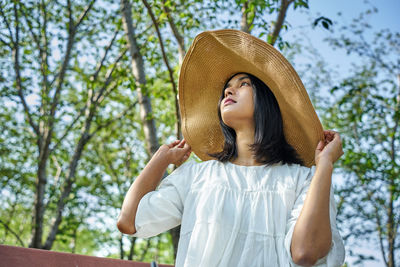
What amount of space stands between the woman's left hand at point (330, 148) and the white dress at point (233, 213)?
0.48 feet

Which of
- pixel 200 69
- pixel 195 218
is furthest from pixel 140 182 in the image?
pixel 200 69

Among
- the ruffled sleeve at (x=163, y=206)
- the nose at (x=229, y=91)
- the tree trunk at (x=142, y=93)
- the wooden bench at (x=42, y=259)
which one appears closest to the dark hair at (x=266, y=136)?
the nose at (x=229, y=91)

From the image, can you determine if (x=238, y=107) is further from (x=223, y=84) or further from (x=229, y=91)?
(x=223, y=84)

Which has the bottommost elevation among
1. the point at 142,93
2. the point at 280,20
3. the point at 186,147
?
the point at 186,147

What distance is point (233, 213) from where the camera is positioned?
2.10 meters

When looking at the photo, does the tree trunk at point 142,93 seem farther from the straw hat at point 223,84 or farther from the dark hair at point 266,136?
the dark hair at point 266,136

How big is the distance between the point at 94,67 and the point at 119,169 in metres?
3.86

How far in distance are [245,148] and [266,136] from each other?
140mm

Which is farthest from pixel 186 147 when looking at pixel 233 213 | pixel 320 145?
pixel 320 145

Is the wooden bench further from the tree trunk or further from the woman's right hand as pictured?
the tree trunk

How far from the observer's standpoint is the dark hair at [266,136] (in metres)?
2.42

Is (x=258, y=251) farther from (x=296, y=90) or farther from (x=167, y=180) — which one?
(x=296, y=90)

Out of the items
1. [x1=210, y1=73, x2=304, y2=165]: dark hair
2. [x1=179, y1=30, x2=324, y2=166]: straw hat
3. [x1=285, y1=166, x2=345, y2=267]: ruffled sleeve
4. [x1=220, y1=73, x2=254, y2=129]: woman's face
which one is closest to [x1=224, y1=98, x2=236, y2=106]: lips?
[x1=220, y1=73, x2=254, y2=129]: woman's face

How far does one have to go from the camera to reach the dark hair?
7.94 ft
